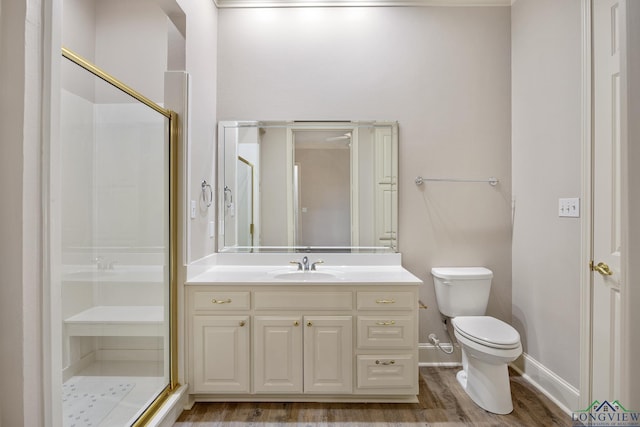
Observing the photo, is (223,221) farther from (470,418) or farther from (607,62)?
(607,62)

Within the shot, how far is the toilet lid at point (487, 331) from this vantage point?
5.86 feet

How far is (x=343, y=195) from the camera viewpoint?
2.49 m

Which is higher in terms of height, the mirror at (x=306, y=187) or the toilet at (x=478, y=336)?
the mirror at (x=306, y=187)

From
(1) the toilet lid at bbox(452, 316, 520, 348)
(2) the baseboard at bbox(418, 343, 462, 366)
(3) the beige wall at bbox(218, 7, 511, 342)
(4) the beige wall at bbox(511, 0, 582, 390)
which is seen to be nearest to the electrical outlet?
(4) the beige wall at bbox(511, 0, 582, 390)

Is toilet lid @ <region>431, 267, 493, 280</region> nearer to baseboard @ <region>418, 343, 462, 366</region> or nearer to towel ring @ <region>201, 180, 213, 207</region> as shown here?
baseboard @ <region>418, 343, 462, 366</region>

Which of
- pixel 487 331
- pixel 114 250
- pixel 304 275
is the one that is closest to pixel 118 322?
pixel 114 250

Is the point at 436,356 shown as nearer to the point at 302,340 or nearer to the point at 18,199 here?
the point at 302,340

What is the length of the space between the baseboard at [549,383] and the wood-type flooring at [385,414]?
44mm

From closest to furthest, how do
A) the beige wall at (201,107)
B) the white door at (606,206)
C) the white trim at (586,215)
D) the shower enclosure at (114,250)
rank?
the shower enclosure at (114,250)
the white door at (606,206)
the white trim at (586,215)
the beige wall at (201,107)

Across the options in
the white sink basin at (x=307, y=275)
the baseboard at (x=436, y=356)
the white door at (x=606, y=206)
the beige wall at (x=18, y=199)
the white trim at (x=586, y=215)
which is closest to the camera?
the beige wall at (x=18, y=199)

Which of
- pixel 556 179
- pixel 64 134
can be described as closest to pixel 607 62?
pixel 556 179

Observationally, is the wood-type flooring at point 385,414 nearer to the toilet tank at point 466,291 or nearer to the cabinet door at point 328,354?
the cabinet door at point 328,354

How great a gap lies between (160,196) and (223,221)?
0.72 meters

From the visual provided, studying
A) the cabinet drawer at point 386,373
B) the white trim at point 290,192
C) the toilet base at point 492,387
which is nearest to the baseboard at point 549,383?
the toilet base at point 492,387
